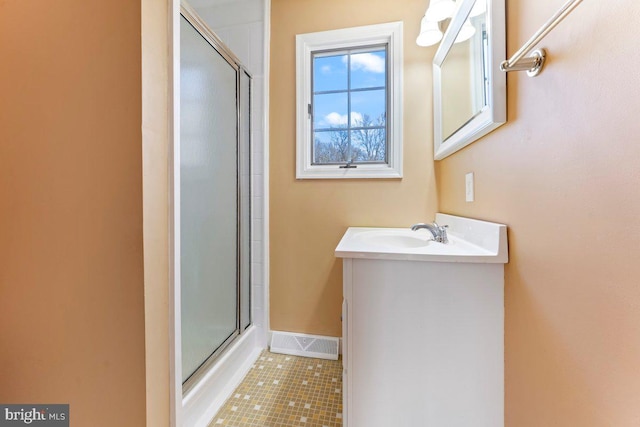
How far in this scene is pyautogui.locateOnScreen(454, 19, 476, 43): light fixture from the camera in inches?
41.1

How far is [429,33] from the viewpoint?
1433mm

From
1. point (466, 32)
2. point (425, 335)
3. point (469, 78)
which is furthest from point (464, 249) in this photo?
point (466, 32)

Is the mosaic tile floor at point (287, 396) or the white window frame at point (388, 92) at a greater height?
the white window frame at point (388, 92)

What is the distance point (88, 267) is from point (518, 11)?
4.97 ft

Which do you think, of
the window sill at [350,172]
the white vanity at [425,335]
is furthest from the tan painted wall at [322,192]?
the white vanity at [425,335]

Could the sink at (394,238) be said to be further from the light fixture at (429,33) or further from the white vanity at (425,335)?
the light fixture at (429,33)

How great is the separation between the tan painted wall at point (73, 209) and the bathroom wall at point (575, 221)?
109 centimetres

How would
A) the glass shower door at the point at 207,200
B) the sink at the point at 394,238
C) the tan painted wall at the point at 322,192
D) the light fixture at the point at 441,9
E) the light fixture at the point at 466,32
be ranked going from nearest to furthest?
the light fixture at the point at 466,32 → the glass shower door at the point at 207,200 → the light fixture at the point at 441,9 → the sink at the point at 394,238 → the tan painted wall at the point at 322,192

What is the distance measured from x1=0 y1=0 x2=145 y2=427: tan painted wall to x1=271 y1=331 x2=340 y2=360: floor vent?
1.02 m

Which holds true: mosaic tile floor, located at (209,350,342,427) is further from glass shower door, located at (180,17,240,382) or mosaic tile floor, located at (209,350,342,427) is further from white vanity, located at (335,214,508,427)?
A: white vanity, located at (335,214,508,427)

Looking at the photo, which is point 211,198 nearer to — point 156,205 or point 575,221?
point 156,205

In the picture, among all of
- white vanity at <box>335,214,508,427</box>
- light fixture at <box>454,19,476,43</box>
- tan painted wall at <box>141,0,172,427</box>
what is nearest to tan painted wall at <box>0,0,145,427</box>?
tan painted wall at <box>141,0,172,427</box>

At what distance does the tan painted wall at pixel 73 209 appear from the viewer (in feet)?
2.56

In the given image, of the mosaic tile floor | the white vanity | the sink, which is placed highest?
the sink
